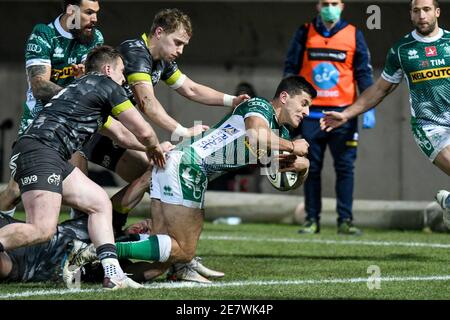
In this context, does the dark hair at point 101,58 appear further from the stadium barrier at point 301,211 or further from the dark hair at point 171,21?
the stadium barrier at point 301,211

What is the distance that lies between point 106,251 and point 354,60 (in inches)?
237

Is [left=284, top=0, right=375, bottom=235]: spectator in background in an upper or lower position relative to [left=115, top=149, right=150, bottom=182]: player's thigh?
upper

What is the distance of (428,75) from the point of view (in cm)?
991

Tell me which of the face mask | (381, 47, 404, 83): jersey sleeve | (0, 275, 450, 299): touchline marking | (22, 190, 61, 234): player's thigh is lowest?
(0, 275, 450, 299): touchline marking

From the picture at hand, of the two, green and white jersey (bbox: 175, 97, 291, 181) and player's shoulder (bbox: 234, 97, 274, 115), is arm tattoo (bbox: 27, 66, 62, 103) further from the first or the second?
player's shoulder (bbox: 234, 97, 274, 115)

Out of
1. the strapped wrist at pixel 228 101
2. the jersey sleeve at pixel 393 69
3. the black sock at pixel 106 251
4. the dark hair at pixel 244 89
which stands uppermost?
the dark hair at pixel 244 89

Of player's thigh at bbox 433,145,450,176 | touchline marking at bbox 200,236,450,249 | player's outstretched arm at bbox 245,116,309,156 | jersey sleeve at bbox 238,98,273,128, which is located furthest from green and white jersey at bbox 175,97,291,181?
touchline marking at bbox 200,236,450,249

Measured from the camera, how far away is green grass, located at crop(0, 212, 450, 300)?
7520mm

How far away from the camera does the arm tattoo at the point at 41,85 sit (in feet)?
30.7

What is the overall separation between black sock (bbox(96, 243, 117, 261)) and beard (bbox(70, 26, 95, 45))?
2.70 meters

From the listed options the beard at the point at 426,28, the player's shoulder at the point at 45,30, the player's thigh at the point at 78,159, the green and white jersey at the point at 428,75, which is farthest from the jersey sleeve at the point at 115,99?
the beard at the point at 426,28

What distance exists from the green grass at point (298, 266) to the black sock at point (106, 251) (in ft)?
0.94

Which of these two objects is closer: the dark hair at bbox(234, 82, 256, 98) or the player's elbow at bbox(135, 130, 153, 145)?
the player's elbow at bbox(135, 130, 153, 145)

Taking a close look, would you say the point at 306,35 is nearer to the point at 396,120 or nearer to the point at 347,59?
the point at 347,59
